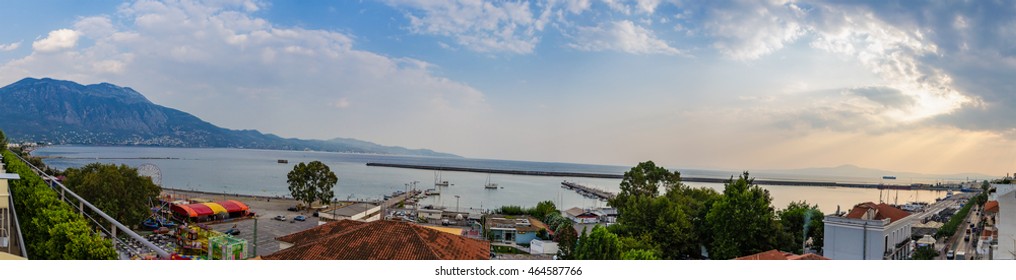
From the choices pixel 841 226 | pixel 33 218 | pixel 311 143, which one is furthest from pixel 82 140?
pixel 841 226

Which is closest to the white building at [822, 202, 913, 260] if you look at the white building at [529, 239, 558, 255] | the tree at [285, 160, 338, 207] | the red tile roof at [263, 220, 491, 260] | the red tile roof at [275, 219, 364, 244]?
the red tile roof at [263, 220, 491, 260]

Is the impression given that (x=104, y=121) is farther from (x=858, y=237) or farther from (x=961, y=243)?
(x=961, y=243)

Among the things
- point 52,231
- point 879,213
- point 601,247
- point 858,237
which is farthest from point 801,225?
point 52,231

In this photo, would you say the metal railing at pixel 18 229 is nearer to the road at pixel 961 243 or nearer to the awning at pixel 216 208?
the awning at pixel 216 208

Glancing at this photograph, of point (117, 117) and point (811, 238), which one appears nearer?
point (117, 117)
